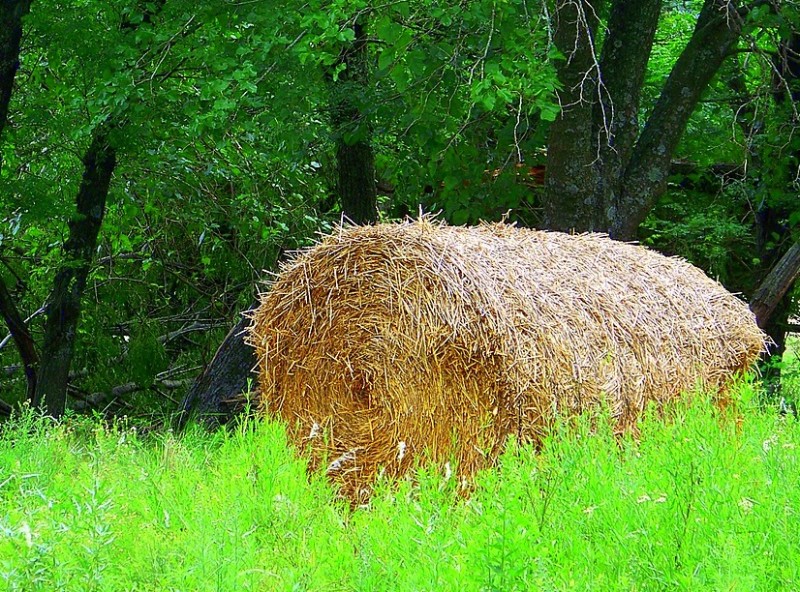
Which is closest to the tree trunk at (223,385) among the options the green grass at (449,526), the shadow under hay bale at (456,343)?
the shadow under hay bale at (456,343)

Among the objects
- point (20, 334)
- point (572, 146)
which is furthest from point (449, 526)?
point (20, 334)

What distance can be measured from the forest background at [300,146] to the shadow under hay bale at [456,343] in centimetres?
173

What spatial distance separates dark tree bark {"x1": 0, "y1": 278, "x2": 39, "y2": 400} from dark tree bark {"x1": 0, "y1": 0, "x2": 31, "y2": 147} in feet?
8.88

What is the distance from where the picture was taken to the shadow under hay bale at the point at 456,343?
555cm

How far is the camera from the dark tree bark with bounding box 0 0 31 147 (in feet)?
24.8

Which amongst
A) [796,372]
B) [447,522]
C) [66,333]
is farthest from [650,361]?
[796,372]

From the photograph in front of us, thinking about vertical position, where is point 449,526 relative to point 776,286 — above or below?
below

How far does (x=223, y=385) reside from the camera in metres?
8.63

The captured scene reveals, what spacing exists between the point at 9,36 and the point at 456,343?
451 cm

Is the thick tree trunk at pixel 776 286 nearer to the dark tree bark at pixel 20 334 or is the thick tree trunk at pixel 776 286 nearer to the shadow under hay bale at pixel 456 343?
the shadow under hay bale at pixel 456 343

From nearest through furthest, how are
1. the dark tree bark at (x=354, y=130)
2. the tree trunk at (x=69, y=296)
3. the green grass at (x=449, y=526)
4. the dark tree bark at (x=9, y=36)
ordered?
the green grass at (x=449, y=526), the dark tree bark at (x=9, y=36), the dark tree bark at (x=354, y=130), the tree trunk at (x=69, y=296)

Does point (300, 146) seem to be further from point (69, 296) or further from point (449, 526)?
point (449, 526)

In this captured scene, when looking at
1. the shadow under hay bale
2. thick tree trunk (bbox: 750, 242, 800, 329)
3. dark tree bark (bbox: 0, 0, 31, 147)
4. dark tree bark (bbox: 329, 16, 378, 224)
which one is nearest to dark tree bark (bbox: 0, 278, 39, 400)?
dark tree bark (bbox: 0, 0, 31, 147)

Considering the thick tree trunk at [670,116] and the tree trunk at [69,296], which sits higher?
the thick tree trunk at [670,116]
